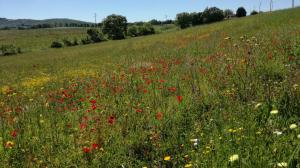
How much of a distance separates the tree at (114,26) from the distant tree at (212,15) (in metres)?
23.8

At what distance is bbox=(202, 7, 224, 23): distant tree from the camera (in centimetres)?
9981

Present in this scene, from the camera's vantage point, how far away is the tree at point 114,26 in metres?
95.8

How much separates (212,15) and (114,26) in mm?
28418

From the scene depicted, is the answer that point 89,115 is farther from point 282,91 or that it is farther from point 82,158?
point 282,91

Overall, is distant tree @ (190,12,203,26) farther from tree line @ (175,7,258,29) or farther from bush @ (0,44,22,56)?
bush @ (0,44,22,56)

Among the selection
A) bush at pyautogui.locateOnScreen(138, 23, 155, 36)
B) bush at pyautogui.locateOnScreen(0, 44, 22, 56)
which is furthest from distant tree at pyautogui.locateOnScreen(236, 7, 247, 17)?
bush at pyautogui.locateOnScreen(0, 44, 22, 56)

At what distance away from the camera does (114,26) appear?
97188 mm

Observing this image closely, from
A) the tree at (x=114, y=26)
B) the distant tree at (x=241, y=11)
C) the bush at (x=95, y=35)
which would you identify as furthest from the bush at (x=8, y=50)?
the distant tree at (x=241, y=11)

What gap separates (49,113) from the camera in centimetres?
730

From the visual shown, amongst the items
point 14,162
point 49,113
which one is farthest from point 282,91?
point 49,113

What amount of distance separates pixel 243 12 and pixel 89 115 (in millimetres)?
102640

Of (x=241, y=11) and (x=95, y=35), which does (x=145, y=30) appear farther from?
(x=241, y=11)

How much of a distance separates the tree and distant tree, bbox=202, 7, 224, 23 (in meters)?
23.8

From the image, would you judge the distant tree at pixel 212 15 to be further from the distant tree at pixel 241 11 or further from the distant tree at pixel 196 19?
the distant tree at pixel 241 11
